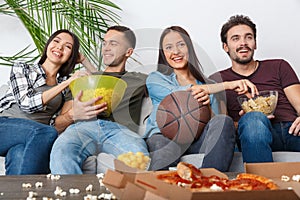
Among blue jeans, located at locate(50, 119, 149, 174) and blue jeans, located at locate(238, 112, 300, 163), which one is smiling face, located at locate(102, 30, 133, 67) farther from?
blue jeans, located at locate(238, 112, 300, 163)

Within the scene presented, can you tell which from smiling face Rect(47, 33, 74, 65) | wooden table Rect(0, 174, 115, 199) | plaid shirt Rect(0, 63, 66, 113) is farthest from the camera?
smiling face Rect(47, 33, 74, 65)

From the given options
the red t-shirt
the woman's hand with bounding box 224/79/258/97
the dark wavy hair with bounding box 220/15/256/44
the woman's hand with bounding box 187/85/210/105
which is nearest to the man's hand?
the red t-shirt

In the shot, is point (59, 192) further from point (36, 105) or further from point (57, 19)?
point (57, 19)

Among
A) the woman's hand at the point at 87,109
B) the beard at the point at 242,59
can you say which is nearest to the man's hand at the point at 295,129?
the beard at the point at 242,59

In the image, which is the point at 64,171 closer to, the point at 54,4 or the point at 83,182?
the point at 83,182

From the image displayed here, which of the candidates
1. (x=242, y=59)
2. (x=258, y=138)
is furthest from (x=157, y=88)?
(x=242, y=59)

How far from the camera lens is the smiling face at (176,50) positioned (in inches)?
51.2

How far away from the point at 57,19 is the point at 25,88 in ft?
2.28

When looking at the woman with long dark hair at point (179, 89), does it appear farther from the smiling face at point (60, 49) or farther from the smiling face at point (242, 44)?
the smiling face at point (60, 49)

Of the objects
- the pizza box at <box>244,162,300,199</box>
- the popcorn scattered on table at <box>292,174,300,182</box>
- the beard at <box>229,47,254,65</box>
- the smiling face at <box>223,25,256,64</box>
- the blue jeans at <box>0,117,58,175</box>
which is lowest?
the blue jeans at <box>0,117,58,175</box>

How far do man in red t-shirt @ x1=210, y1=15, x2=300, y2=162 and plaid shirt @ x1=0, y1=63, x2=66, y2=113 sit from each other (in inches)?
31.0

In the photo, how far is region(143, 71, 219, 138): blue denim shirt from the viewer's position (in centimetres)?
129

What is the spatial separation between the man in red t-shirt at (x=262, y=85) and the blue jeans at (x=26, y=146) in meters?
0.76

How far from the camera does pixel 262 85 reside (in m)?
2.59
